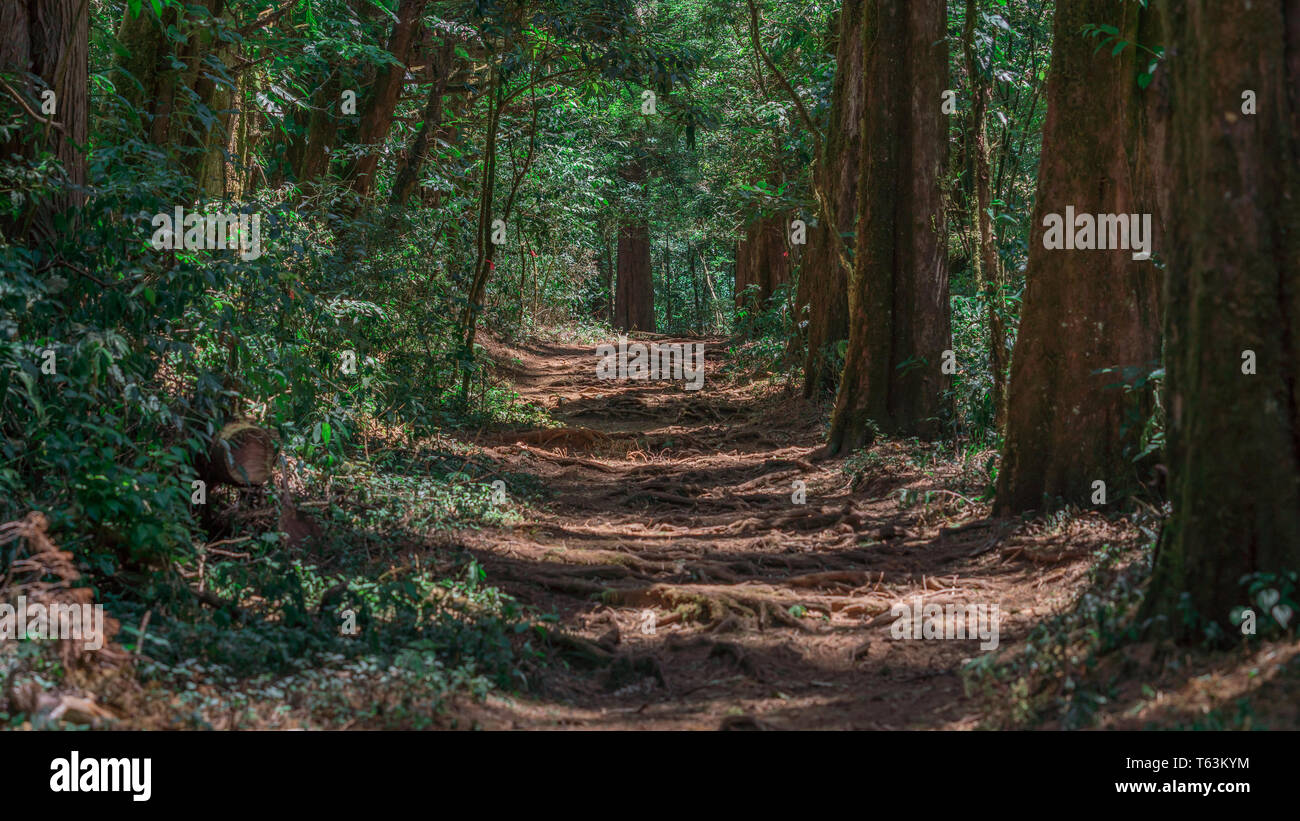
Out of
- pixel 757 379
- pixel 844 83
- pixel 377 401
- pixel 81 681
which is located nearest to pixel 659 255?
pixel 757 379

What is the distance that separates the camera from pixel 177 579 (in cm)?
534

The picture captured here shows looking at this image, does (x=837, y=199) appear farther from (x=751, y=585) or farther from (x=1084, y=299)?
(x=751, y=585)

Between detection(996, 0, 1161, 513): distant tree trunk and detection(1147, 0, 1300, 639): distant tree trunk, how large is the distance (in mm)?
2974

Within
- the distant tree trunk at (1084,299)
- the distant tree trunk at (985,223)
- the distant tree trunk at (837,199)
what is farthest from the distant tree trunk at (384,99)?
the distant tree trunk at (1084,299)

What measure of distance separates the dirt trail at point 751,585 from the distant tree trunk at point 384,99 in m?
3.86

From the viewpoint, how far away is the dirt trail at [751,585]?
5.08 metres

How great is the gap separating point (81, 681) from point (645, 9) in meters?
20.3

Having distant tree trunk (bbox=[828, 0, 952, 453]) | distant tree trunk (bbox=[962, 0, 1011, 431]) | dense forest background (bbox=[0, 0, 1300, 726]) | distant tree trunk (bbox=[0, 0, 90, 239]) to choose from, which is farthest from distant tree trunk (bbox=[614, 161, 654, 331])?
distant tree trunk (bbox=[0, 0, 90, 239])

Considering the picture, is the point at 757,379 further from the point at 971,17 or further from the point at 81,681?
the point at 81,681

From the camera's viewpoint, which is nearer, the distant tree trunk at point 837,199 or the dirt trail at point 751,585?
the dirt trail at point 751,585

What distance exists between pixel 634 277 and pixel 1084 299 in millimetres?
27184

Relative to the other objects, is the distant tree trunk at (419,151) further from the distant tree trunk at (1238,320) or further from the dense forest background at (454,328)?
the distant tree trunk at (1238,320)

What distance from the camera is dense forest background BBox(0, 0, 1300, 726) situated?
13.9 ft

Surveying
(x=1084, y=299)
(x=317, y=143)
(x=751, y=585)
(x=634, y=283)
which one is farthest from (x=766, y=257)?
(x=751, y=585)
